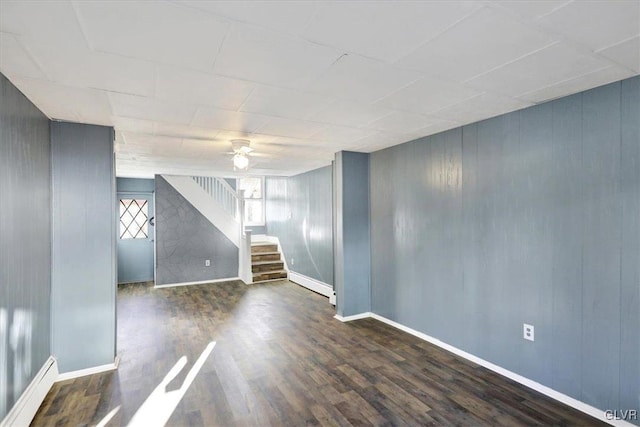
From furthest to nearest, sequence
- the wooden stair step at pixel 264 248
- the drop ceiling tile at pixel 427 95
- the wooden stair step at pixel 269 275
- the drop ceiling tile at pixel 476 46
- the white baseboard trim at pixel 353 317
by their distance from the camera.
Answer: the wooden stair step at pixel 264 248, the wooden stair step at pixel 269 275, the white baseboard trim at pixel 353 317, the drop ceiling tile at pixel 427 95, the drop ceiling tile at pixel 476 46

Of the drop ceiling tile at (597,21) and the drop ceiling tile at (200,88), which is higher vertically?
the drop ceiling tile at (597,21)

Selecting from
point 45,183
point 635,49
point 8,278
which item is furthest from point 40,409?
point 635,49

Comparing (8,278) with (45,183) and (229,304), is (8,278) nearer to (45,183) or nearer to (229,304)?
(45,183)

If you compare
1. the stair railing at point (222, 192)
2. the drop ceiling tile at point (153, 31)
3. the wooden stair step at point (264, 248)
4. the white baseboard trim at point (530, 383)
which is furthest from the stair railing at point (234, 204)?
the drop ceiling tile at point (153, 31)

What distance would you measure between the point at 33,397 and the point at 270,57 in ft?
9.46

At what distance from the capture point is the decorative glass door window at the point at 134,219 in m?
6.84

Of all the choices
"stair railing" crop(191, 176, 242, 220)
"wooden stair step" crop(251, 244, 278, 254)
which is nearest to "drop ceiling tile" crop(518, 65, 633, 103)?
"stair railing" crop(191, 176, 242, 220)

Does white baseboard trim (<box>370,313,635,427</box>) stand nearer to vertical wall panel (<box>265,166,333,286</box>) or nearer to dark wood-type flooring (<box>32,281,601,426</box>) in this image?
dark wood-type flooring (<box>32,281,601,426</box>)

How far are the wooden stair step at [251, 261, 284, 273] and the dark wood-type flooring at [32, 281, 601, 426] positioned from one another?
2551mm

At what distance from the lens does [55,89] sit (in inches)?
83.9

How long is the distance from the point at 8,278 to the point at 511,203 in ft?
12.2

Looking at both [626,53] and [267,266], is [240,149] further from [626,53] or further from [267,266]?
[267,266]

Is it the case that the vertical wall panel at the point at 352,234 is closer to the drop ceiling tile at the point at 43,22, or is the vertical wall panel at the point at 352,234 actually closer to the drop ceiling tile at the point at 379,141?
the drop ceiling tile at the point at 379,141

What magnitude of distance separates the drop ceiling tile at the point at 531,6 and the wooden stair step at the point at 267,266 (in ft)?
20.8
